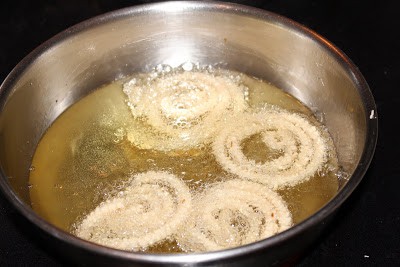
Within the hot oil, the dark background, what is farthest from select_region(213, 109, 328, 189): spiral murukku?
the dark background

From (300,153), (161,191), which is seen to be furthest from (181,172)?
(300,153)

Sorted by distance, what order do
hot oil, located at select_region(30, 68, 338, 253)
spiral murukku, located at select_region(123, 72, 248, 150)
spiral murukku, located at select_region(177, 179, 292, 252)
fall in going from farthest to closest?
1. spiral murukku, located at select_region(123, 72, 248, 150)
2. hot oil, located at select_region(30, 68, 338, 253)
3. spiral murukku, located at select_region(177, 179, 292, 252)

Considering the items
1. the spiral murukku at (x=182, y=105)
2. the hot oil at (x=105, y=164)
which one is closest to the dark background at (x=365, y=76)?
the hot oil at (x=105, y=164)

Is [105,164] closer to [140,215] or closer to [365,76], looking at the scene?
[140,215]

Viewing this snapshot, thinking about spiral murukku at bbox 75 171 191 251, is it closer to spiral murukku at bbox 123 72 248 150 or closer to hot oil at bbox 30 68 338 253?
hot oil at bbox 30 68 338 253

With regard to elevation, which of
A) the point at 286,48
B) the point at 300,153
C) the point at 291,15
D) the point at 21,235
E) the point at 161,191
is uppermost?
the point at 291,15

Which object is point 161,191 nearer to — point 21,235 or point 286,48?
point 21,235
